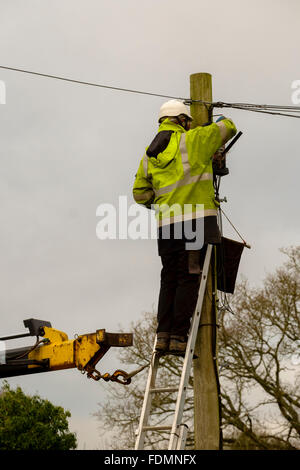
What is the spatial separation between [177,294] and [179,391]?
3.03 ft

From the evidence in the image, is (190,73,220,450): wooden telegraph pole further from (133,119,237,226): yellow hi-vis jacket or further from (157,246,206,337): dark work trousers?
(133,119,237,226): yellow hi-vis jacket

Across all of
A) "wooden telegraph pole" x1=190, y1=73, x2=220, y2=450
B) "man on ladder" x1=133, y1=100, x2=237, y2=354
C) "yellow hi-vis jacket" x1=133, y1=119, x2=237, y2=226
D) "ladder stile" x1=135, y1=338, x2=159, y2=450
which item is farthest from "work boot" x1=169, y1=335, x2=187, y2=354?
"yellow hi-vis jacket" x1=133, y1=119, x2=237, y2=226

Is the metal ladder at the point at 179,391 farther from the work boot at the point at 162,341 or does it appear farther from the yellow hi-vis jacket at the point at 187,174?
the yellow hi-vis jacket at the point at 187,174

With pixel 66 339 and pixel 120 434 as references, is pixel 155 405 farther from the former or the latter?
pixel 66 339

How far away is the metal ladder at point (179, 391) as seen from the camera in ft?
21.3

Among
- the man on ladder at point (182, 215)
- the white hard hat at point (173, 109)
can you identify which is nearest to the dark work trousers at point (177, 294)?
the man on ladder at point (182, 215)

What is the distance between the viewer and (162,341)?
23.3 feet

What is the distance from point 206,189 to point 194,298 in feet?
3.29

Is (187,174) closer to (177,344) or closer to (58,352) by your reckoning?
(177,344)

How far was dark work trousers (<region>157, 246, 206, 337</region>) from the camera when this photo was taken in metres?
7.06

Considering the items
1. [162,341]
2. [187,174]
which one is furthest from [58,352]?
[187,174]

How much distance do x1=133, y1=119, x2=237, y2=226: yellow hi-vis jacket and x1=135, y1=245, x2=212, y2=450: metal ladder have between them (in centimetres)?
54

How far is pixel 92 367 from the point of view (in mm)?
7988
